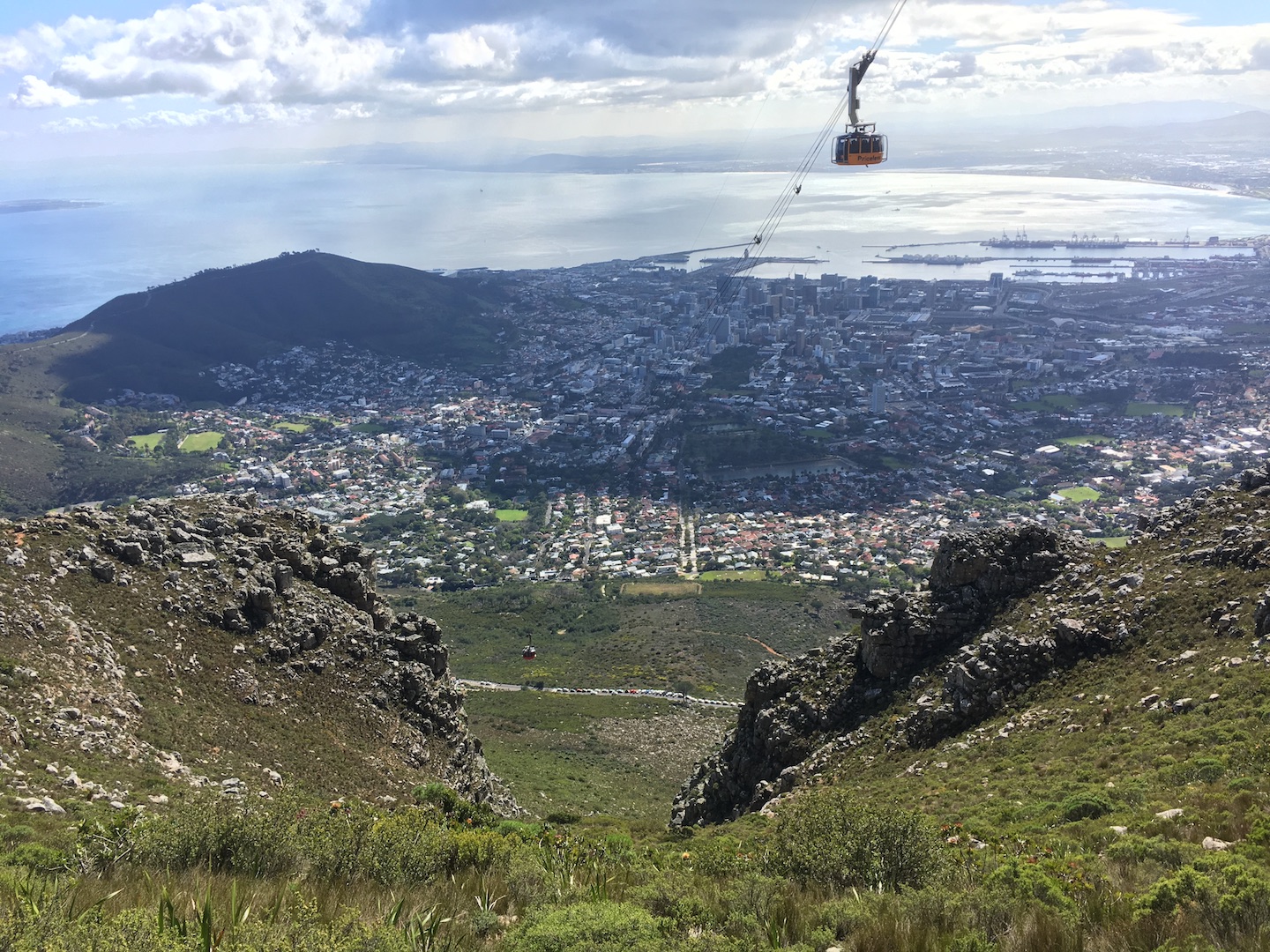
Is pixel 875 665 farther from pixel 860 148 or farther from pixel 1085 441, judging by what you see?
pixel 1085 441

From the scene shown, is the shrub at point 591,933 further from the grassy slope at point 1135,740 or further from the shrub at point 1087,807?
the shrub at point 1087,807

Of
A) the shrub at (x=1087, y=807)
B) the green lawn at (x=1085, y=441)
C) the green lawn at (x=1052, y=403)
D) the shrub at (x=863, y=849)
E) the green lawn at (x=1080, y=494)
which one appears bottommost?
the green lawn at (x=1080, y=494)

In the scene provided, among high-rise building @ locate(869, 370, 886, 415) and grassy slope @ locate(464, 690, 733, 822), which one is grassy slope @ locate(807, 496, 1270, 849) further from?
high-rise building @ locate(869, 370, 886, 415)

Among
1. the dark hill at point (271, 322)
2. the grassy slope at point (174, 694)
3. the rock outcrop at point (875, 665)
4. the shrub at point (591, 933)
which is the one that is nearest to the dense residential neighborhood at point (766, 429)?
the dark hill at point (271, 322)

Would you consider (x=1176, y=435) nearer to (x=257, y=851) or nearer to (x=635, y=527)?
(x=635, y=527)

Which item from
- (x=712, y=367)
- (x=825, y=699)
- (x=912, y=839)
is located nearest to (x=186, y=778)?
(x=912, y=839)

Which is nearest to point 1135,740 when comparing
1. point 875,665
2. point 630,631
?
point 875,665

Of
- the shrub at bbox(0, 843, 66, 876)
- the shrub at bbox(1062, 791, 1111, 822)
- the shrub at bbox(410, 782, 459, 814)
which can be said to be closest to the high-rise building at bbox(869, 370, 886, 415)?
the shrub at bbox(410, 782, 459, 814)
